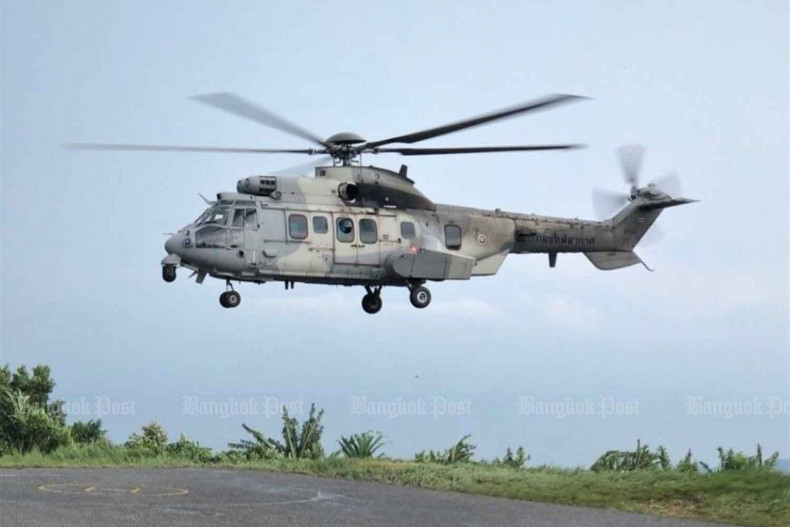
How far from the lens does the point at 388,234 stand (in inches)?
997

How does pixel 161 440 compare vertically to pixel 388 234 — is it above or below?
below

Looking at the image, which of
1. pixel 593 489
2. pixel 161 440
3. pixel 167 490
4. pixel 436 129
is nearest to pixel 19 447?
pixel 161 440

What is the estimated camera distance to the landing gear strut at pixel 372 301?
1033 inches

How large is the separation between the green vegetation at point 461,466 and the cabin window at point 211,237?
391cm

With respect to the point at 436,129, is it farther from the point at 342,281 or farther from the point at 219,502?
the point at 219,502

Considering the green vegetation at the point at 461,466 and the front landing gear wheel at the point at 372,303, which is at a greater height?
the front landing gear wheel at the point at 372,303

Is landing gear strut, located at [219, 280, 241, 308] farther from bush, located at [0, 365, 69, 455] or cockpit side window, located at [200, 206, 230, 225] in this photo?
bush, located at [0, 365, 69, 455]

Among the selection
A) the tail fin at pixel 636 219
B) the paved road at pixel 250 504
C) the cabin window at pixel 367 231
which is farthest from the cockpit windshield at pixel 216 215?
the tail fin at pixel 636 219

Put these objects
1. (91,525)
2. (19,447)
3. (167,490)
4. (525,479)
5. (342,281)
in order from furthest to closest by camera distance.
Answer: (19,447)
(342,281)
(525,479)
(167,490)
(91,525)

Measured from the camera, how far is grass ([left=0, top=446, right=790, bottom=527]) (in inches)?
674

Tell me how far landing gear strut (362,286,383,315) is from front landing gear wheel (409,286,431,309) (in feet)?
2.67

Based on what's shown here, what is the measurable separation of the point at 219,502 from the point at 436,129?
10028 millimetres

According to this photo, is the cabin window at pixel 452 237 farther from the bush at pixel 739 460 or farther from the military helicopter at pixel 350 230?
the bush at pixel 739 460

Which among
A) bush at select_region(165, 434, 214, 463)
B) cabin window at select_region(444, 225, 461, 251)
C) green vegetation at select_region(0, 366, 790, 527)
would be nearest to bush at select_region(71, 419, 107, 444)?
green vegetation at select_region(0, 366, 790, 527)
